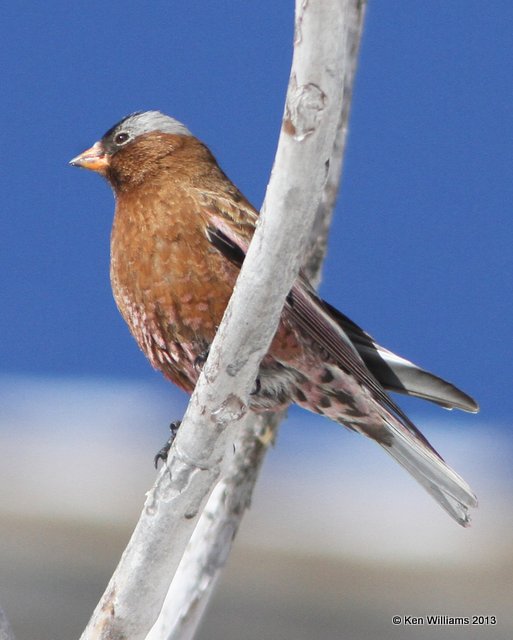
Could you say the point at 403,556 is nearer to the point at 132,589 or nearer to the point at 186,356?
the point at 186,356

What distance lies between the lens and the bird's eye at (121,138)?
3.37 metres

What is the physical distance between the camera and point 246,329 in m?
2.20

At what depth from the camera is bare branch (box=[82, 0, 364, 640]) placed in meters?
1.93

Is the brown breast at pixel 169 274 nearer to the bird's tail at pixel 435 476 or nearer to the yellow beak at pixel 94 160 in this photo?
the yellow beak at pixel 94 160

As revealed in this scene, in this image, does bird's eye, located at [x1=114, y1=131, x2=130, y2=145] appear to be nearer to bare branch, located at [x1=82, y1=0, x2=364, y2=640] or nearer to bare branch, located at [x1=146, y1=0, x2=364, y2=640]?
bare branch, located at [x1=146, y1=0, x2=364, y2=640]

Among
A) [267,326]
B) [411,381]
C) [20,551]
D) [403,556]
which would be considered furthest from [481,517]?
[267,326]

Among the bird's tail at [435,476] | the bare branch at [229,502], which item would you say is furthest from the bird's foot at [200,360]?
the bird's tail at [435,476]

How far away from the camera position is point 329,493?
6.43m

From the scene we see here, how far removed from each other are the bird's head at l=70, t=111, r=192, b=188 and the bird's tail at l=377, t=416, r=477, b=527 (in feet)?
3.22

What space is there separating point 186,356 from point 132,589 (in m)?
0.74

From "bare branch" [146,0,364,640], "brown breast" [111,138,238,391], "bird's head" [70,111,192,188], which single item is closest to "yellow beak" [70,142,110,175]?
"bird's head" [70,111,192,188]

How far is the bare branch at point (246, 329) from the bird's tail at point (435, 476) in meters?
0.84

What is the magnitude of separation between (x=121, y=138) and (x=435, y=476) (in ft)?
4.30

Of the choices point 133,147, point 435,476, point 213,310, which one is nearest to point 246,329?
point 213,310
